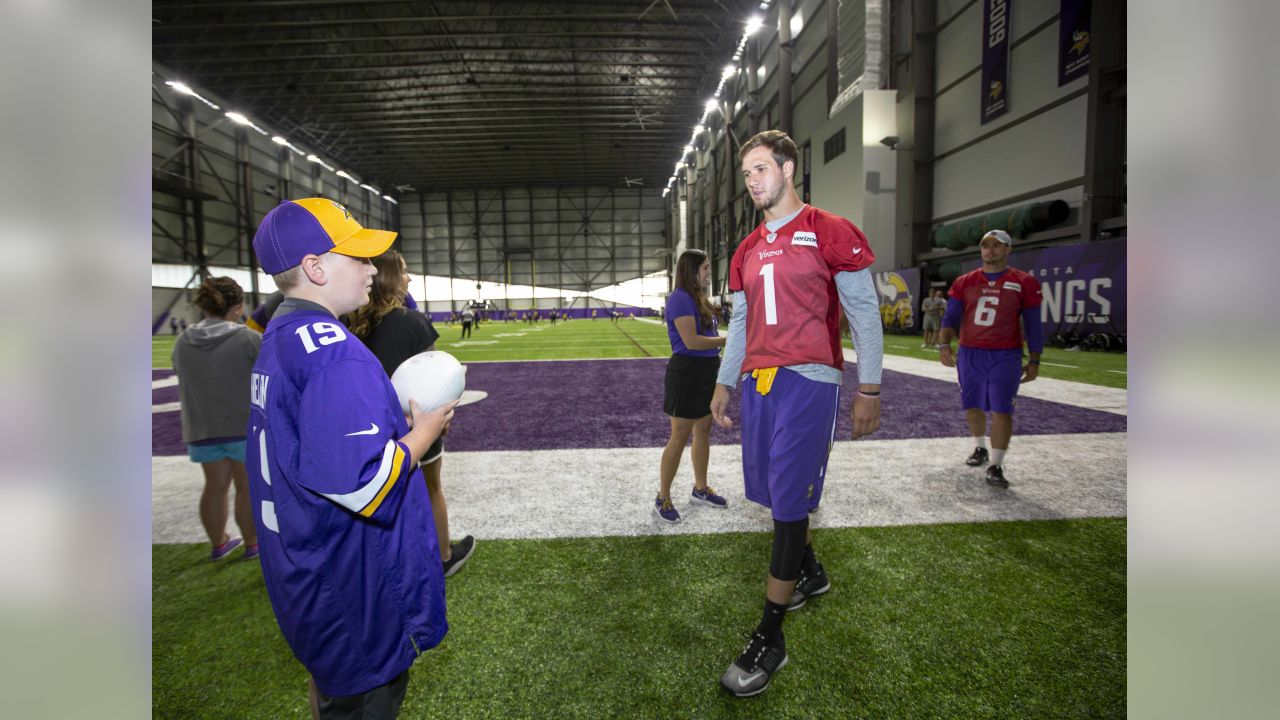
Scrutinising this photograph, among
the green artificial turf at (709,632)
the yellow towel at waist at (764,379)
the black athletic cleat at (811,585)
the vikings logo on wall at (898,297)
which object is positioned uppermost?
the vikings logo on wall at (898,297)

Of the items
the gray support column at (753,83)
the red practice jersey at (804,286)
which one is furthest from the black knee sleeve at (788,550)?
the gray support column at (753,83)

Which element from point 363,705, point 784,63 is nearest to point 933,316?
point 784,63

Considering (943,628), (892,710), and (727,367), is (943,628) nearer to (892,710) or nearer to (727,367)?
(892,710)

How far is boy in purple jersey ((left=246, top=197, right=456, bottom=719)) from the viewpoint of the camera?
149 cm

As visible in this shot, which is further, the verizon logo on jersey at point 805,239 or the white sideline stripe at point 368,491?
the verizon logo on jersey at point 805,239

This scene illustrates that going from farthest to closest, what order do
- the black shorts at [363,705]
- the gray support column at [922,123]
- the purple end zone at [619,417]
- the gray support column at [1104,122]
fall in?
the gray support column at [922,123] < the gray support column at [1104,122] < the purple end zone at [619,417] < the black shorts at [363,705]

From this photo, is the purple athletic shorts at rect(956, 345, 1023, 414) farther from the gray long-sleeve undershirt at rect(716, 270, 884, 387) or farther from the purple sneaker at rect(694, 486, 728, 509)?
the gray long-sleeve undershirt at rect(716, 270, 884, 387)

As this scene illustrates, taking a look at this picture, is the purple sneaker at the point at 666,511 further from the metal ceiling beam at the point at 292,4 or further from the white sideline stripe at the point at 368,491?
the metal ceiling beam at the point at 292,4

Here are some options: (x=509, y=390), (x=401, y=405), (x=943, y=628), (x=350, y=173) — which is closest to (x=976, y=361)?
(x=943, y=628)

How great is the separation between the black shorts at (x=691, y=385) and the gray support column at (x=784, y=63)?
2646cm

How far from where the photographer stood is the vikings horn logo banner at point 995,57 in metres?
16.5
